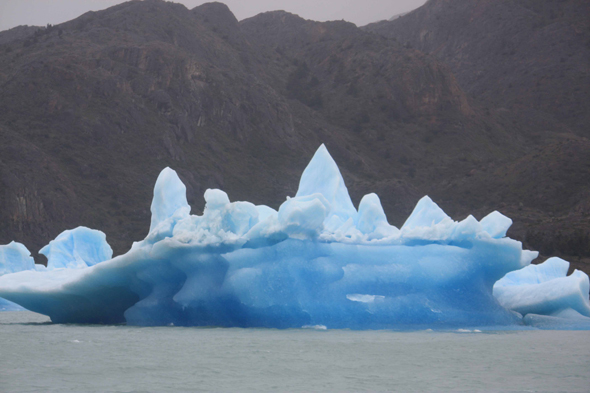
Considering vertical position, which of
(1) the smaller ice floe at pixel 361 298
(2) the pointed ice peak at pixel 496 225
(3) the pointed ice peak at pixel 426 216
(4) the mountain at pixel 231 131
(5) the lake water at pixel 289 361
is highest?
(4) the mountain at pixel 231 131

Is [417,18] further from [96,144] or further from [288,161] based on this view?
[96,144]

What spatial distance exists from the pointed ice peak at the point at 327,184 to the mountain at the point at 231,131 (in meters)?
25.3

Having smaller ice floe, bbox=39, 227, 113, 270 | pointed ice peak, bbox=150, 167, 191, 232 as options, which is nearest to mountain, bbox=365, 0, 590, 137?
smaller ice floe, bbox=39, 227, 113, 270

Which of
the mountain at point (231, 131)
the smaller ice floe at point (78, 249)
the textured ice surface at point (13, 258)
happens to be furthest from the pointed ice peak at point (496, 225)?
the mountain at point (231, 131)

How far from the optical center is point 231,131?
56844 millimetres

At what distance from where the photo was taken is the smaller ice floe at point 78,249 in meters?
17.9

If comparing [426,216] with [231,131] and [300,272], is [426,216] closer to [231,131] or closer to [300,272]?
[300,272]

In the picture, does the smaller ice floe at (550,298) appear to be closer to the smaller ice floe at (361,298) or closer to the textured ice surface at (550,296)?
the textured ice surface at (550,296)

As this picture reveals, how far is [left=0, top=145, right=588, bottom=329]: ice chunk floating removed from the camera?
38.9 feet

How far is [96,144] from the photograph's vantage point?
46406 mm

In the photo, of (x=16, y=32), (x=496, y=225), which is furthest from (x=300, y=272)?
(x=16, y=32)

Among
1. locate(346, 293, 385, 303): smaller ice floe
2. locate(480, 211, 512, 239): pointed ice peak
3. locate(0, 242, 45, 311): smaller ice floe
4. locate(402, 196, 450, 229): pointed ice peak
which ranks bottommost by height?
locate(346, 293, 385, 303): smaller ice floe

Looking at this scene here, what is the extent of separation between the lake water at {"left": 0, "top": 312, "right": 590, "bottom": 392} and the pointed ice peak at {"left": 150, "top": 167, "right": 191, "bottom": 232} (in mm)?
2279

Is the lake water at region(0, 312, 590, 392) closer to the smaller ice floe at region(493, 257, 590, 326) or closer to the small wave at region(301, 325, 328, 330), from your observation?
the small wave at region(301, 325, 328, 330)
